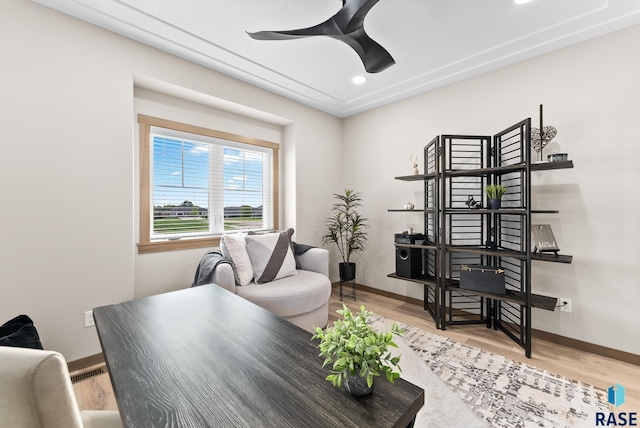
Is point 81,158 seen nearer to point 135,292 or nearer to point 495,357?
point 135,292

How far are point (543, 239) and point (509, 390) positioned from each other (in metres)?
1.30

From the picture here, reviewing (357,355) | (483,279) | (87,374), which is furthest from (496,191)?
(87,374)

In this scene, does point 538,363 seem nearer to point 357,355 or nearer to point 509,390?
point 509,390

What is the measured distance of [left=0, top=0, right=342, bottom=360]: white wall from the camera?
190 centimetres

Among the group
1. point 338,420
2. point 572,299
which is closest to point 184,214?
point 338,420

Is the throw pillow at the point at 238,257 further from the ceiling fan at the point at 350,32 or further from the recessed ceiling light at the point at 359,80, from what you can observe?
the recessed ceiling light at the point at 359,80

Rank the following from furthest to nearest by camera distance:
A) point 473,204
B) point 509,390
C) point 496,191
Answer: point 473,204, point 496,191, point 509,390

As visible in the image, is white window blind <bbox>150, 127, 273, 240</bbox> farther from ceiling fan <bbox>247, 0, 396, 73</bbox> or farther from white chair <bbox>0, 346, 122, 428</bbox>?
white chair <bbox>0, 346, 122, 428</bbox>

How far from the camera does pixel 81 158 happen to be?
2152mm

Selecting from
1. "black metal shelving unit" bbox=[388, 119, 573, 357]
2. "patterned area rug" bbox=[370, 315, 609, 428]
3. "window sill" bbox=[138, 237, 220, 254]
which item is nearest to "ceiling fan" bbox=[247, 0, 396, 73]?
"black metal shelving unit" bbox=[388, 119, 573, 357]

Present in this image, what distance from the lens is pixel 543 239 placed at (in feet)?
7.99

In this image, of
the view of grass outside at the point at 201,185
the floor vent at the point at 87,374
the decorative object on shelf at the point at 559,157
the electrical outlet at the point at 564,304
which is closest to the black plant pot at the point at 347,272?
the view of grass outside at the point at 201,185

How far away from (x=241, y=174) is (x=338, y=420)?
3.19 metres

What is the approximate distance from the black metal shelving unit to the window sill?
7.19ft
